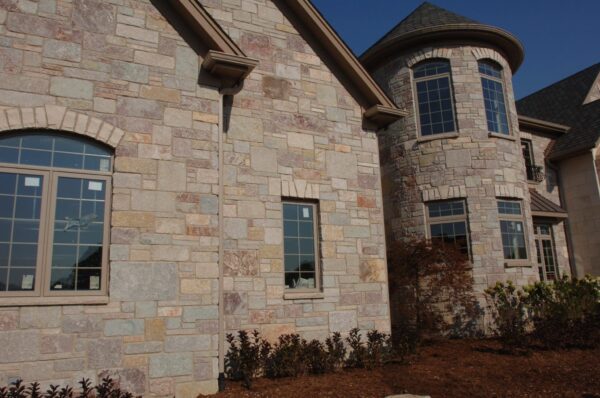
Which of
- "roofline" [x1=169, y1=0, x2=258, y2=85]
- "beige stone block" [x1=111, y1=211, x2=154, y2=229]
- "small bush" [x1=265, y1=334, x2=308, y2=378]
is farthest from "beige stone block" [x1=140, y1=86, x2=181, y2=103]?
"small bush" [x1=265, y1=334, x2=308, y2=378]

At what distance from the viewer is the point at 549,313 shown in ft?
36.3

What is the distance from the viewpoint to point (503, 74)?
46.1 ft

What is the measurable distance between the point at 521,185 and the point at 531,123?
13.3 feet

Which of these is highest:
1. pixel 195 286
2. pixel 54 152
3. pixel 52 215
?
pixel 54 152

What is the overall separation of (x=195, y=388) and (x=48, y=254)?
259cm

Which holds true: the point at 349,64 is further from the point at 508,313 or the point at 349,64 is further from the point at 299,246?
the point at 508,313

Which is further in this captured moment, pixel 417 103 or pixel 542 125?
pixel 542 125

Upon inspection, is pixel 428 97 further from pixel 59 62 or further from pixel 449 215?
pixel 59 62

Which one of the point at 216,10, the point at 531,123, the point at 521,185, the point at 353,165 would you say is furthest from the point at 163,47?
the point at 531,123

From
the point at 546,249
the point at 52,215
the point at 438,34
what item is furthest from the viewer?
the point at 546,249

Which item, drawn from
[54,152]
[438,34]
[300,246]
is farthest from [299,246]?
[438,34]

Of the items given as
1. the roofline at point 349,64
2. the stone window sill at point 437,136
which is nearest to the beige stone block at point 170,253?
the roofline at point 349,64

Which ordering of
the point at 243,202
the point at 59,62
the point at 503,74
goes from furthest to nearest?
the point at 503,74 → the point at 243,202 → the point at 59,62

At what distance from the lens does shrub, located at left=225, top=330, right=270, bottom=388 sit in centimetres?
734
